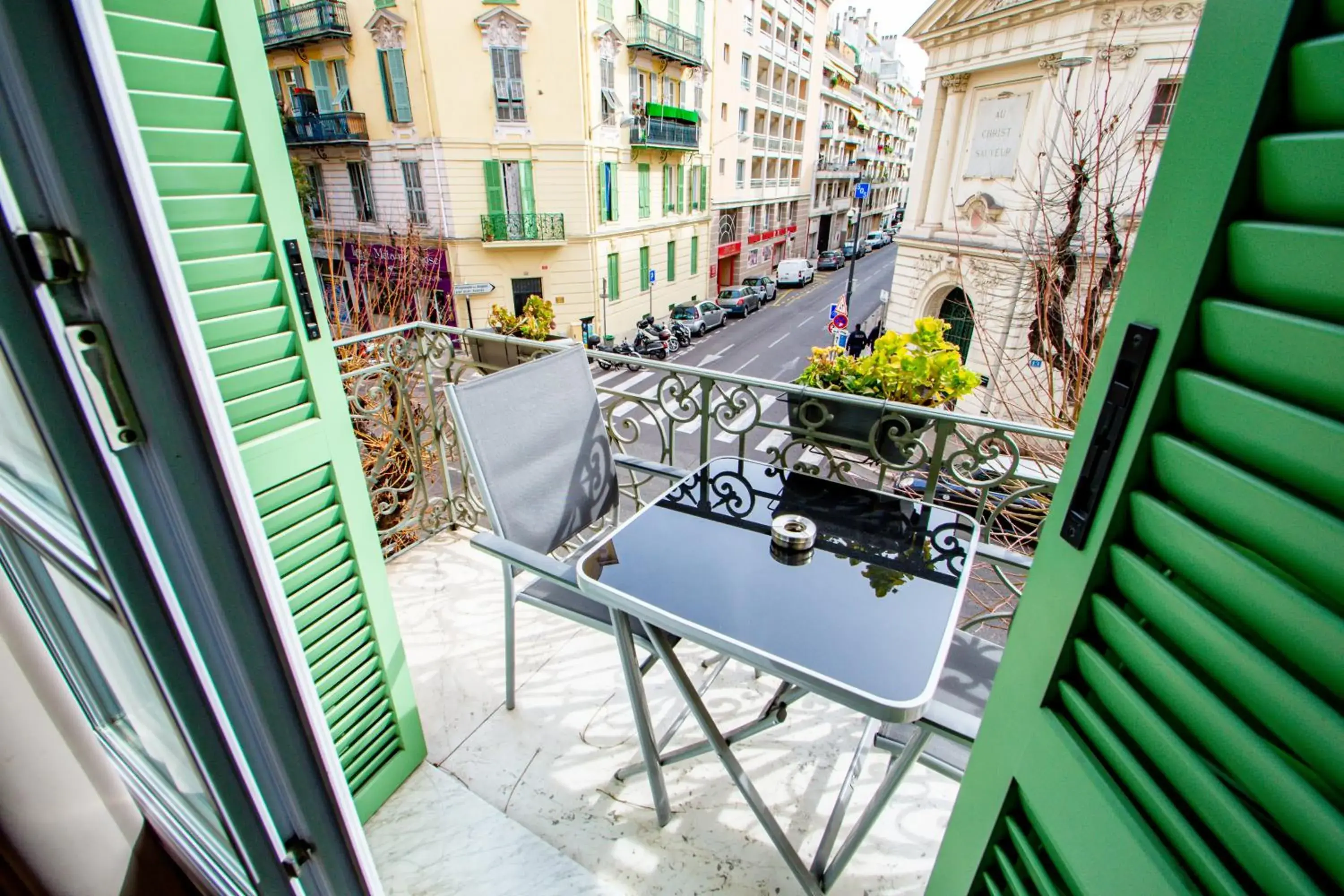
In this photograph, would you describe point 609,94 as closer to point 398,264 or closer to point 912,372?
point 398,264

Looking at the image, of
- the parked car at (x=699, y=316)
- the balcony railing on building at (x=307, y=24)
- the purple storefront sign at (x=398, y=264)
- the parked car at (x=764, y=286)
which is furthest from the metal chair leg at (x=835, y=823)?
the parked car at (x=764, y=286)

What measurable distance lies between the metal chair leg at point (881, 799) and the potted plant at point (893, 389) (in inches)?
42.9

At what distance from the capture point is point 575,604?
67.4 inches

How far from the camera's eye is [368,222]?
14.1m

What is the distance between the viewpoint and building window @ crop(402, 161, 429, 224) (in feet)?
41.7

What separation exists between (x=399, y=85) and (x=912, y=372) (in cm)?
1411

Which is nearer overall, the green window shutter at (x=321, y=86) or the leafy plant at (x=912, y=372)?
the leafy plant at (x=912, y=372)

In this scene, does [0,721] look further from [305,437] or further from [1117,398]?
[1117,398]

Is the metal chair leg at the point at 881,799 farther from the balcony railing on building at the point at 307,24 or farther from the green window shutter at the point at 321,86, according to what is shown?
the green window shutter at the point at 321,86

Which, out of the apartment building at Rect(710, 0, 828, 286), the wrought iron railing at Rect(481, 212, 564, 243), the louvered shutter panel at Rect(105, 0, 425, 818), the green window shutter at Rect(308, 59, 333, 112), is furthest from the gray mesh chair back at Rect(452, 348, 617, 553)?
the apartment building at Rect(710, 0, 828, 286)

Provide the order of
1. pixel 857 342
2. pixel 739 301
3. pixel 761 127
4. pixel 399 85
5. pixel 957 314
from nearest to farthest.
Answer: pixel 957 314, pixel 399 85, pixel 857 342, pixel 739 301, pixel 761 127

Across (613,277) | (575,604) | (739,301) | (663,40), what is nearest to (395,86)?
(613,277)

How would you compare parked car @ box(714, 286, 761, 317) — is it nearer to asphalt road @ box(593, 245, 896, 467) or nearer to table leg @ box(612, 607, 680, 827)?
asphalt road @ box(593, 245, 896, 467)

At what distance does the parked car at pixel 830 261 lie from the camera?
30062 mm
